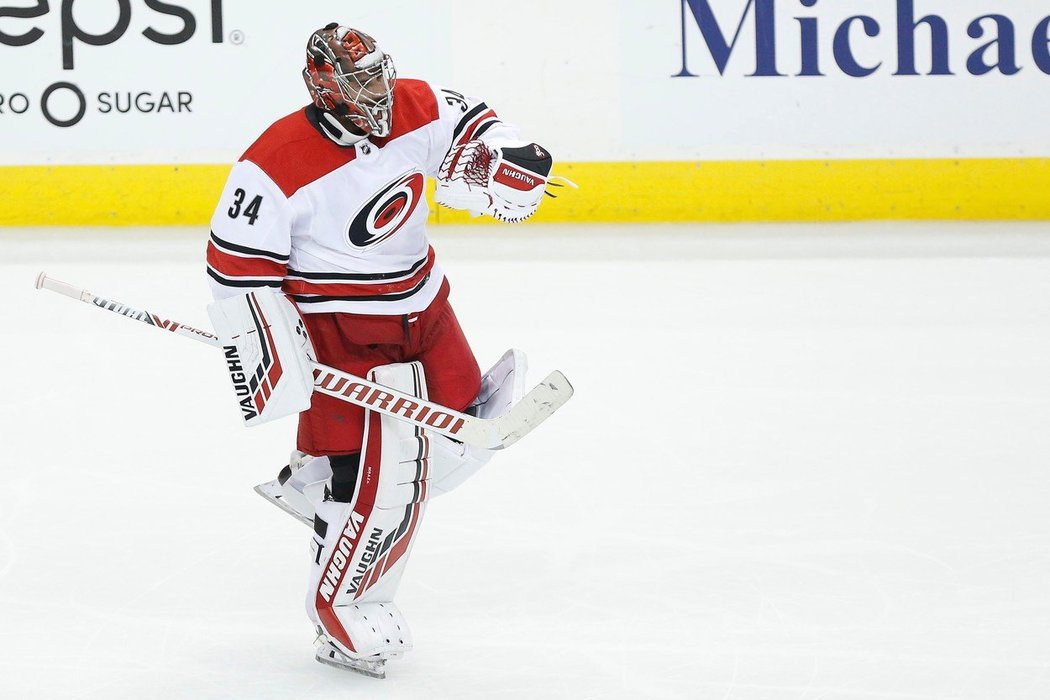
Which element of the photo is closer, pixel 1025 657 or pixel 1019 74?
pixel 1025 657

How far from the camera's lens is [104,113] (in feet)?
21.7

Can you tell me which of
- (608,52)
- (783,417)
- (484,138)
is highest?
(484,138)

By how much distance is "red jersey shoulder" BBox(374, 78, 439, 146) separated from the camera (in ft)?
7.35

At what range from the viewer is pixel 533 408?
7.25 ft

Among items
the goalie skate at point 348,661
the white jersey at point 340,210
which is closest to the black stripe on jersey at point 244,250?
the white jersey at point 340,210

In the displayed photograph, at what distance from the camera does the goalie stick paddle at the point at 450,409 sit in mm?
2201

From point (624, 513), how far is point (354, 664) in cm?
91

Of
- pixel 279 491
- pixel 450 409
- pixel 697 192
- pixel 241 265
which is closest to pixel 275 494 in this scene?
pixel 279 491

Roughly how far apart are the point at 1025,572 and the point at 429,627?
1.04 m

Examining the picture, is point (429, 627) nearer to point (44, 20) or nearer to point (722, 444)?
point (722, 444)

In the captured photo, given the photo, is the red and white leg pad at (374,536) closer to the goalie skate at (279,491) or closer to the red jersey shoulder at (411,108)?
the goalie skate at (279,491)

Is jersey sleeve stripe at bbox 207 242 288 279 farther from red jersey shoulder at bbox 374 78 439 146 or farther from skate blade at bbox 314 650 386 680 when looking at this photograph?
skate blade at bbox 314 650 386 680

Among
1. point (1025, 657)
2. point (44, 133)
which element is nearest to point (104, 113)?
point (44, 133)

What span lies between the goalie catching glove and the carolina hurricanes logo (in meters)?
0.08
